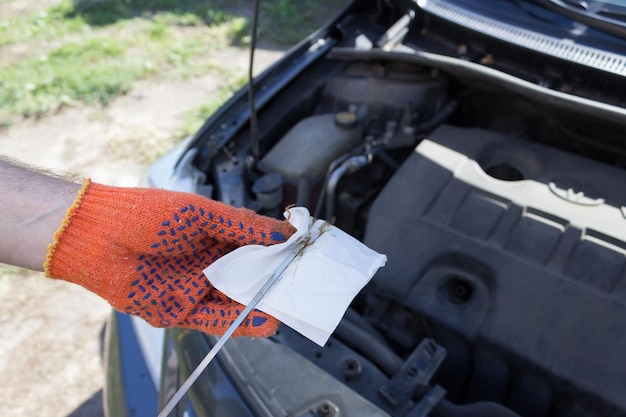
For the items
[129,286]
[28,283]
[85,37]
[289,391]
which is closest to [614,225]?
[289,391]

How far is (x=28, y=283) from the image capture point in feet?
8.38

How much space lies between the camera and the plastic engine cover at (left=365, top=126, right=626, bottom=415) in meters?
1.01

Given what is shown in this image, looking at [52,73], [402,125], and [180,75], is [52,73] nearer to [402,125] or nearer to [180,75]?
[180,75]

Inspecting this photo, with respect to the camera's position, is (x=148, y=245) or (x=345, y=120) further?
(x=345, y=120)

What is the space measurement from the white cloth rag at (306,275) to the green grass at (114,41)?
143 inches

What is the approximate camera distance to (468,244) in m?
1.18

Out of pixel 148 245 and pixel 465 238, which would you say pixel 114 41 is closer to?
pixel 148 245

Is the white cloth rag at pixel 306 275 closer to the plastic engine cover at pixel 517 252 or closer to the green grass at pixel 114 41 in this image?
the plastic engine cover at pixel 517 252

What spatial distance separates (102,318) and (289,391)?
1707mm

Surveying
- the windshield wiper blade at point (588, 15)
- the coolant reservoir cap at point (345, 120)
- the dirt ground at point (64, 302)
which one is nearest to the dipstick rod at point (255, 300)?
the coolant reservoir cap at point (345, 120)

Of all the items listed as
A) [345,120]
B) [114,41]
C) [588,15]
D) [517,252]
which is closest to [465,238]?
[517,252]

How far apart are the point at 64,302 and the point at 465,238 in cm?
211

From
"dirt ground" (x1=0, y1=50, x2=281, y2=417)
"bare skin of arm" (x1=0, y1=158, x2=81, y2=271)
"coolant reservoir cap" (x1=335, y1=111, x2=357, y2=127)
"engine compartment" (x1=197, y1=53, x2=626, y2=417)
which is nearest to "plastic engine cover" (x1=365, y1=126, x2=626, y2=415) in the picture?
"engine compartment" (x1=197, y1=53, x2=626, y2=417)

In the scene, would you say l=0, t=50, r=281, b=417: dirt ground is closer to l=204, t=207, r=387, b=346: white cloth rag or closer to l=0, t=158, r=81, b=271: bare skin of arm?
l=0, t=158, r=81, b=271: bare skin of arm
